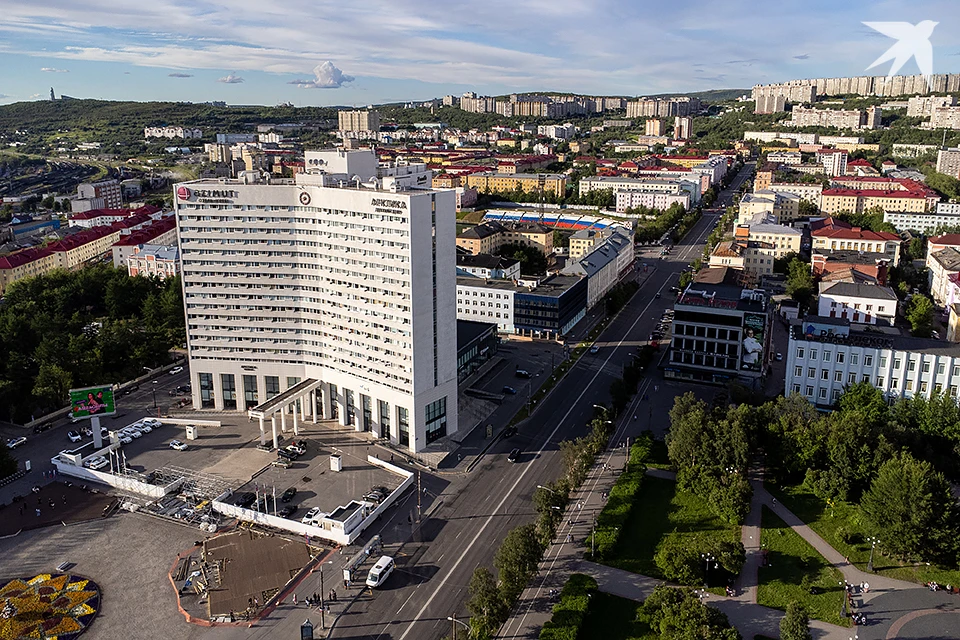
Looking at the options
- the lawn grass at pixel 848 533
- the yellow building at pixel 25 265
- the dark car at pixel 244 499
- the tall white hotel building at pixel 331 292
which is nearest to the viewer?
the lawn grass at pixel 848 533

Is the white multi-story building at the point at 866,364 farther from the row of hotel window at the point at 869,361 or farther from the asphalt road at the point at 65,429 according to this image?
the asphalt road at the point at 65,429

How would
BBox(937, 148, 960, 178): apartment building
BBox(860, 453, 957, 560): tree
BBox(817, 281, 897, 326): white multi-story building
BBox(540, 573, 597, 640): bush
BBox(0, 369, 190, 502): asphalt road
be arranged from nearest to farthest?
BBox(540, 573, 597, 640): bush → BBox(860, 453, 957, 560): tree → BBox(0, 369, 190, 502): asphalt road → BBox(817, 281, 897, 326): white multi-story building → BBox(937, 148, 960, 178): apartment building

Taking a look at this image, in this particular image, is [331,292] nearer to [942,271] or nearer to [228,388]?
[228,388]

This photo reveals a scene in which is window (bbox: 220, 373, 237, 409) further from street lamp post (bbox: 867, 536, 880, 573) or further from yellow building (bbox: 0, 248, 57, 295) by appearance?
yellow building (bbox: 0, 248, 57, 295)

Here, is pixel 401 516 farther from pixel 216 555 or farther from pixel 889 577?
pixel 889 577

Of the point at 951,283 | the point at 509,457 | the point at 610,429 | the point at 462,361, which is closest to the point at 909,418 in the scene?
the point at 610,429

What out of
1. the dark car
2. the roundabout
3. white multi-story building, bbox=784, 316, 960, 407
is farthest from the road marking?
white multi-story building, bbox=784, 316, 960, 407

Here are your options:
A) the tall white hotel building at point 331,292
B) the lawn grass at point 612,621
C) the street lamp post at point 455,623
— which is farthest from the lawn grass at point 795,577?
the tall white hotel building at point 331,292
